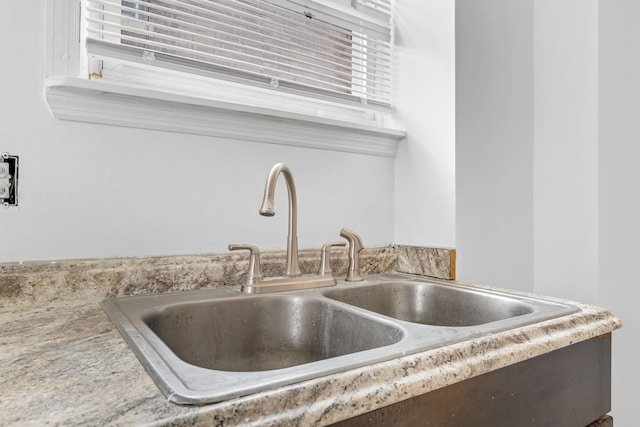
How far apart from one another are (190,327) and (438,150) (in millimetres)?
935

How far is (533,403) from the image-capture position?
689mm

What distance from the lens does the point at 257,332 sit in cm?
95

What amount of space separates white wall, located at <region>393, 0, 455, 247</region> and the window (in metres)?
0.06

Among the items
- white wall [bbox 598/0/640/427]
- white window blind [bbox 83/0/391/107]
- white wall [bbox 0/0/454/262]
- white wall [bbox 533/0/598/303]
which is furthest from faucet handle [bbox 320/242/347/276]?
white wall [bbox 598/0/640/427]

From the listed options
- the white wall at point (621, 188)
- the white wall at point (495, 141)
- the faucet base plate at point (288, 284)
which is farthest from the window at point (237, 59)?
the white wall at point (621, 188)

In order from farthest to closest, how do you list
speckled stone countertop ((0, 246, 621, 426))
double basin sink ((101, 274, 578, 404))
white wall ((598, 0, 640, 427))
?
white wall ((598, 0, 640, 427)) → double basin sink ((101, 274, 578, 404)) → speckled stone countertop ((0, 246, 621, 426))

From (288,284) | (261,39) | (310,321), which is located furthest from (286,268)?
(261,39)

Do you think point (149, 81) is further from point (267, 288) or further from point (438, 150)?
point (438, 150)

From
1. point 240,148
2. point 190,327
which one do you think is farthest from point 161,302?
point 240,148

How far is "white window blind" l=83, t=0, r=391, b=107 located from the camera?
103 centimetres

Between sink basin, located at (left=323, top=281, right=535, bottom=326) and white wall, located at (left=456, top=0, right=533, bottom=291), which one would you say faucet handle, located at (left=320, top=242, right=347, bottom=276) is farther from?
white wall, located at (left=456, top=0, right=533, bottom=291)

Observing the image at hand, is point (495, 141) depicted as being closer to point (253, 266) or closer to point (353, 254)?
point (353, 254)

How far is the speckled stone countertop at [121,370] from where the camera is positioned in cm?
40


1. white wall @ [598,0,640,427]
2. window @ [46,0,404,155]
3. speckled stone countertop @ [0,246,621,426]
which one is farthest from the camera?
white wall @ [598,0,640,427]
